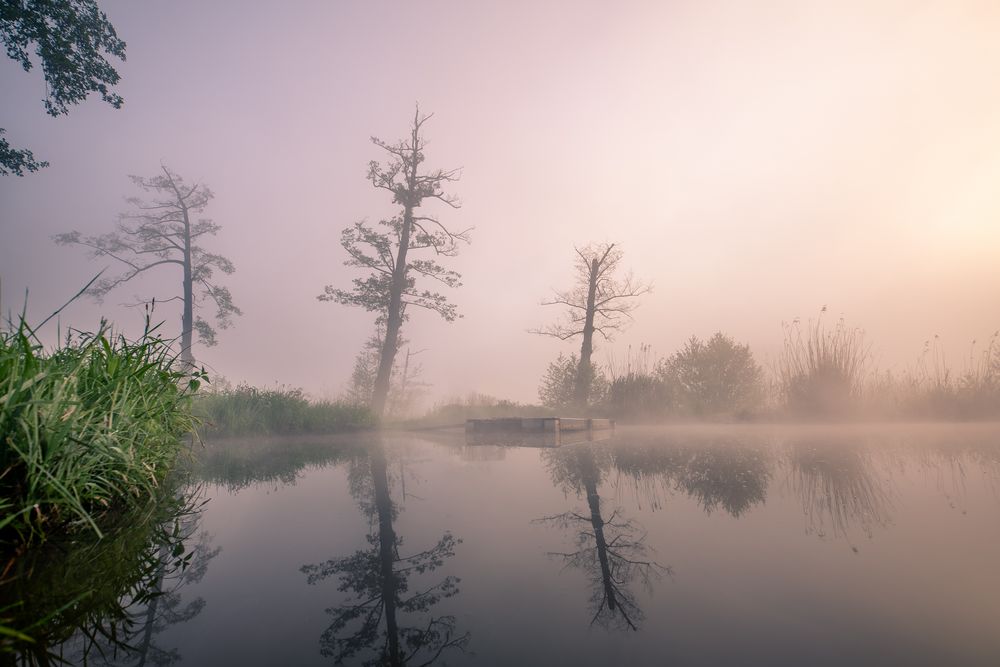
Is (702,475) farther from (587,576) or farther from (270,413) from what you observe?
(270,413)

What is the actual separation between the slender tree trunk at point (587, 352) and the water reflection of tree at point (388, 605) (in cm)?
1315

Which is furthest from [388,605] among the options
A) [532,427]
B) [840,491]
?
[532,427]

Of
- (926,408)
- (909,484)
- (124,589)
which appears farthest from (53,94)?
(926,408)

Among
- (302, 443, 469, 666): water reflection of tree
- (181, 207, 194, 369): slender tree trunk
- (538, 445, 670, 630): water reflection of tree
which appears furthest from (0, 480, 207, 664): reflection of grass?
(181, 207, 194, 369): slender tree trunk

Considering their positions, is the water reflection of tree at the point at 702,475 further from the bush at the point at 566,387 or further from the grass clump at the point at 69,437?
the bush at the point at 566,387

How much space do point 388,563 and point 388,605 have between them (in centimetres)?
31

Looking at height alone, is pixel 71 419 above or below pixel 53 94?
below

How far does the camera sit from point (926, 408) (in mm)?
10641

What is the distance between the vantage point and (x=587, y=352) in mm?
15484

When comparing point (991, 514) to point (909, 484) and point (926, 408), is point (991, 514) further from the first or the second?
point (926, 408)

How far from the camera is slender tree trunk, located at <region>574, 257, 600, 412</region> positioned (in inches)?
575

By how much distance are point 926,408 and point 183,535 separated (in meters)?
14.8

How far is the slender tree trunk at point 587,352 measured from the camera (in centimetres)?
1460

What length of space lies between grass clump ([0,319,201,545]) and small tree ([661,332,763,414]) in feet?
46.9
